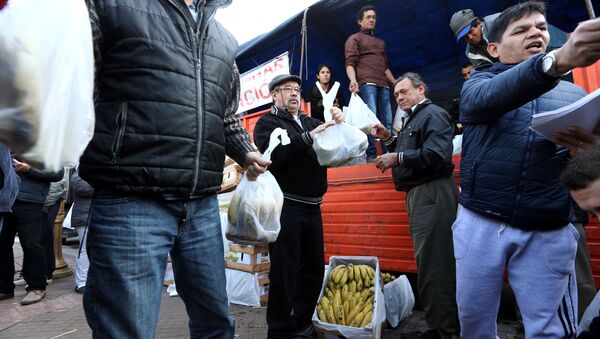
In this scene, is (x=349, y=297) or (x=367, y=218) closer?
(x=349, y=297)

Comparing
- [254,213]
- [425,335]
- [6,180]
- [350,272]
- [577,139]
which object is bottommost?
[425,335]

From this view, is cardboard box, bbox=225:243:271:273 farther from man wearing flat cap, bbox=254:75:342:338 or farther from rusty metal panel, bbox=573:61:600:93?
rusty metal panel, bbox=573:61:600:93

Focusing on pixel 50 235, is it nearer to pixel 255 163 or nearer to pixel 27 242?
pixel 27 242

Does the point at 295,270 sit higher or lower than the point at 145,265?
lower

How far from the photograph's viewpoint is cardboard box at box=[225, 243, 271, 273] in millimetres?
3973

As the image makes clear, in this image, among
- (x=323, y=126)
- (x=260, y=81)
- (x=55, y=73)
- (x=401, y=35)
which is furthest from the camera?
(x=260, y=81)

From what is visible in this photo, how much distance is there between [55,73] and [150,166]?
462mm

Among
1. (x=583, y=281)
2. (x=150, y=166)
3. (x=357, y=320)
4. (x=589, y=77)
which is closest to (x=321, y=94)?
(x=589, y=77)

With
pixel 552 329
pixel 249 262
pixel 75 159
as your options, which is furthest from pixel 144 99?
pixel 249 262

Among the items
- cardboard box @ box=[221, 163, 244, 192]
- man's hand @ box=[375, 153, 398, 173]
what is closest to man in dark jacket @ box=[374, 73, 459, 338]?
man's hand @ box=[375, 153, 398, 173]

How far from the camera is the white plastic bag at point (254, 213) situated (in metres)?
1.92

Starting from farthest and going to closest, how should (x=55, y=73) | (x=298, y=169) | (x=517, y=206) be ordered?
1. (x=298, y=169)
2. (x=517, y=206)
3. (x=55, y=73)

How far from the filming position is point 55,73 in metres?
0.94

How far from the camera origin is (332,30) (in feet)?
19.3
